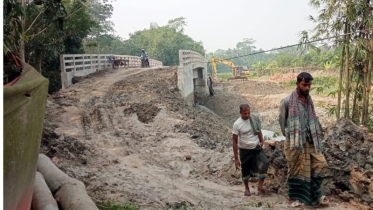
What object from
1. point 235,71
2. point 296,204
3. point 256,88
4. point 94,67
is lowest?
point 256,88

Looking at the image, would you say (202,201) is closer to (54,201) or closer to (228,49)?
(54,201)

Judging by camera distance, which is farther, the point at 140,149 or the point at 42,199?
the point at 140,149

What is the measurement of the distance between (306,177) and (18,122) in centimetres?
336

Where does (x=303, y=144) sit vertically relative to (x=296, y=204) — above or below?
above

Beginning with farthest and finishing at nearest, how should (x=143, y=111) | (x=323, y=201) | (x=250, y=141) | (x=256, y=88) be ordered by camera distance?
(x=256, y=88) < (x=143, y=111) < (x=250, y=141) < (x=323, y=201)

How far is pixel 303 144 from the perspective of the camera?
462 cm

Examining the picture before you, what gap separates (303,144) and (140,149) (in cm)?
485

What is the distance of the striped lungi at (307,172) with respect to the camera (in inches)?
182

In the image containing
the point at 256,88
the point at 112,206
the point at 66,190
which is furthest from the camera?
the point at 256,88

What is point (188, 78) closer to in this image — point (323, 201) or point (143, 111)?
point (143, 111)

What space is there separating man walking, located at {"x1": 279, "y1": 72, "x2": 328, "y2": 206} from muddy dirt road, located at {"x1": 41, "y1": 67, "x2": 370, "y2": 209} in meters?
0.32

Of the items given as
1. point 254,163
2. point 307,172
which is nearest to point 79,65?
point 254,163

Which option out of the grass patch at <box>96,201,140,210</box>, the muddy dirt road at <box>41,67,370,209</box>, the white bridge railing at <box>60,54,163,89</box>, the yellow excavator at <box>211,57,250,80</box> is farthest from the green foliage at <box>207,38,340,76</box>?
the white bridge railing at <box>60,54,163,89</box>

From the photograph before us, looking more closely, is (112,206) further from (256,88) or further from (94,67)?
(256,88)
